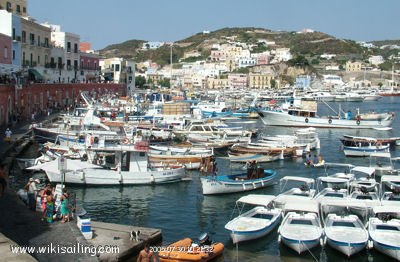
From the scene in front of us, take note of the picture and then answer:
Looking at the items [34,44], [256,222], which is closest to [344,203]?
A: [256,222]

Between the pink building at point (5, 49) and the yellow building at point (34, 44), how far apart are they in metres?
4.51

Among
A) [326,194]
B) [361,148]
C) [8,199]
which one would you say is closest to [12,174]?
[8,199]

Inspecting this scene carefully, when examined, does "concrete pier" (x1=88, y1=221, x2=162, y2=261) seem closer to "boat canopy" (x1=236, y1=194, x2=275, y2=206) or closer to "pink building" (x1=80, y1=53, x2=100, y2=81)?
"boat canopy" (x1=236, y1=194, x2=275, y2=206)

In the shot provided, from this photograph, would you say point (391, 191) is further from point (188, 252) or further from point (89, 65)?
point (89, 65)

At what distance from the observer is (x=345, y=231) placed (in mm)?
20266

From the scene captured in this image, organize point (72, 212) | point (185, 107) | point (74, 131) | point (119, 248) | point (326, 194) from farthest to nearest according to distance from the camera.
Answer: point (185, 107) → point (74, 131) → point (326, 194) → point (72, 212) → point (119, 248)

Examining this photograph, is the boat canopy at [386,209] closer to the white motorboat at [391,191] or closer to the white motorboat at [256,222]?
the white motorboat at [391,191]

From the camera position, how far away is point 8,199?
71.8 ft

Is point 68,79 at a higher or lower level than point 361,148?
higher

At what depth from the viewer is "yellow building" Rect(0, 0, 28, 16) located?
218 ft

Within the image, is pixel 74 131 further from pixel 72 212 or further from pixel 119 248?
pixel 119 248

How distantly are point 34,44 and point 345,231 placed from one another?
5133cm

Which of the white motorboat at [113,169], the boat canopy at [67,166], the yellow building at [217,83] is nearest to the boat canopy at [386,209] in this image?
the white motorboat at [113,169]

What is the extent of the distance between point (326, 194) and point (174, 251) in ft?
33.8
